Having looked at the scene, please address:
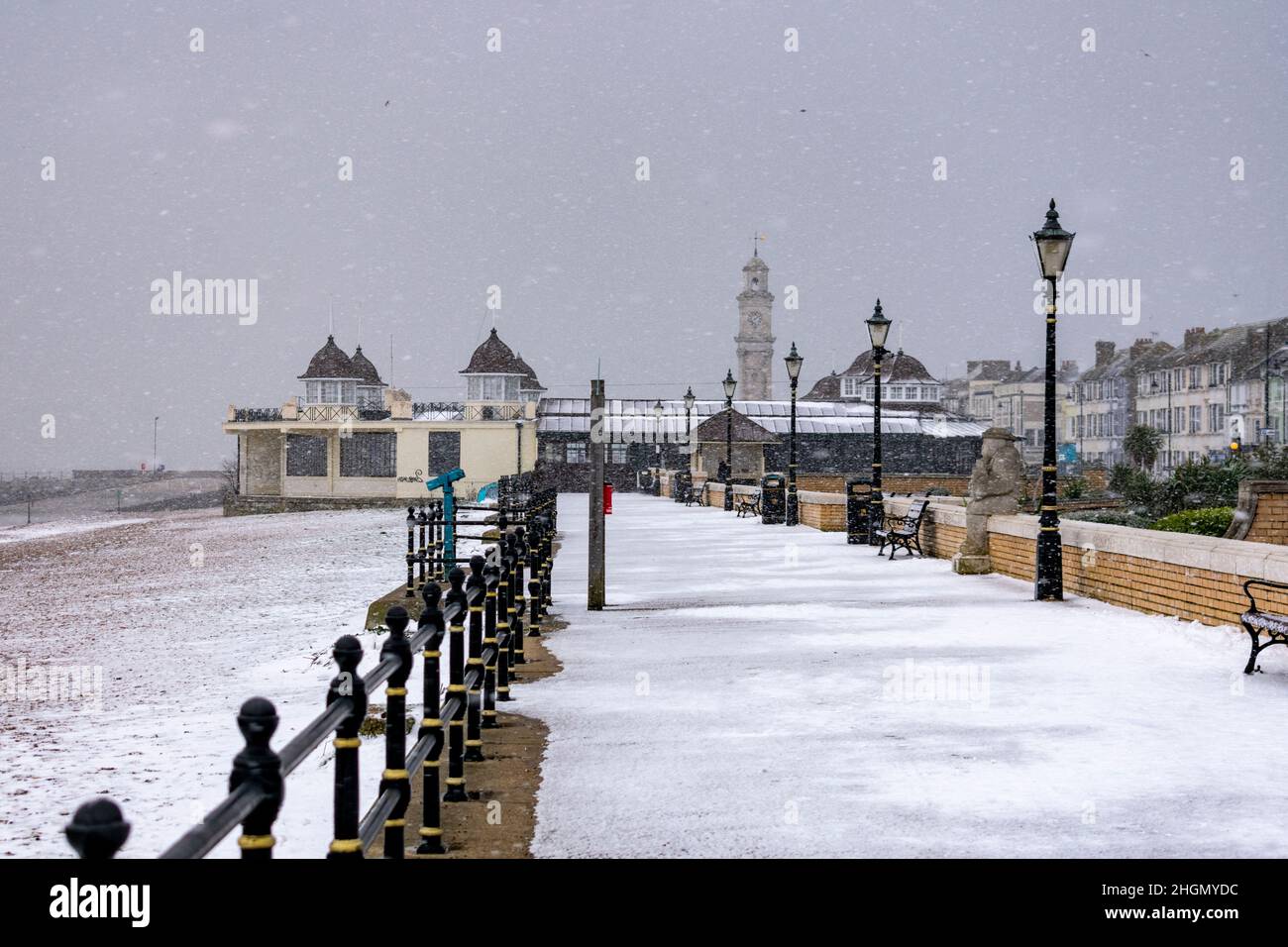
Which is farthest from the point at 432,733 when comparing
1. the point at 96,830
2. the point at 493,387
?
the point at 493,387

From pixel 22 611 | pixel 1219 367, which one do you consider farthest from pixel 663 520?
pixel 1219 367

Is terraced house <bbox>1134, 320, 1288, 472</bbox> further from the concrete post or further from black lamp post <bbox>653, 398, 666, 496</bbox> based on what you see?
the concrete post

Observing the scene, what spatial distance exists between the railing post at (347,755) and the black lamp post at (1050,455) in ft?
37.7

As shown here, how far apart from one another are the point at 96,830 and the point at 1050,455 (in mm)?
13932

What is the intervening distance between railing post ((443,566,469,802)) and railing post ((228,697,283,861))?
3.15m

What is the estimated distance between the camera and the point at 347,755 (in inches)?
162

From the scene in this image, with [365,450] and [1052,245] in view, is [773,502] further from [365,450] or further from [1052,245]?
[365,450]

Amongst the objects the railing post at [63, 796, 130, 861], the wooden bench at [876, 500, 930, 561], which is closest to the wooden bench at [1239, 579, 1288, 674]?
the railing post at [63, 796, 130, 861]

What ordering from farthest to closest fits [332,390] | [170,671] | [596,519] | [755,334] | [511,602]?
[755,334] < [332,390] < [596,519] < [170,671] < [511,602]

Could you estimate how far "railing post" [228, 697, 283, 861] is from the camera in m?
3.02

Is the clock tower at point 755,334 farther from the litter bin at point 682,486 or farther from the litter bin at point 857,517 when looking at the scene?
the litter bin at point 857,517

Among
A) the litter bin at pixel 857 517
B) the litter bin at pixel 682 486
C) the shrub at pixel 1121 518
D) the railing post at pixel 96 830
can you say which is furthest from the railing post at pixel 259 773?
the litter bin at pixel 682 486

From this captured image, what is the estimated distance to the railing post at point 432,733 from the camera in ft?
18.1
